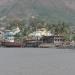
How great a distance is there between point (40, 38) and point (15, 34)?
8975 millimetres

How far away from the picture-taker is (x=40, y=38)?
339 ft

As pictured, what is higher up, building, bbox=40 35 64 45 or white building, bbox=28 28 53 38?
white building, bbox=28 28 53 38
